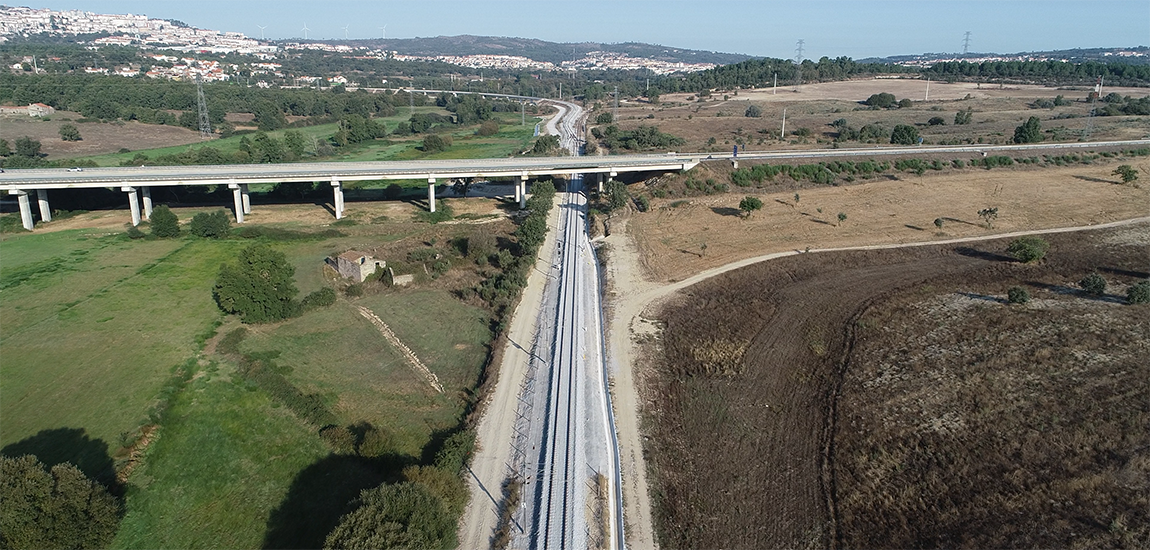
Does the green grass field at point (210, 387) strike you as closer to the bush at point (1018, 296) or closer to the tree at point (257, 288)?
the tree at point (257, 288)

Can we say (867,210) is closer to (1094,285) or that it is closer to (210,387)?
(1094,285)

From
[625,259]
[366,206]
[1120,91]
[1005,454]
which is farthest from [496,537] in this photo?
[1120,91]

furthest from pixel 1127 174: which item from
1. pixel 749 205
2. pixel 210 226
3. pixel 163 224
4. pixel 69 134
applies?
pixel 69 134

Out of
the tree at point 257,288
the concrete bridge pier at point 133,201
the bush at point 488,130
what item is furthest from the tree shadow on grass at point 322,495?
the bush at point 488,130

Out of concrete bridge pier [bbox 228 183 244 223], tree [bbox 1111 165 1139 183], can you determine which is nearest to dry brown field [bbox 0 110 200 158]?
concrete bridge pier [bbox 228 183 244 223]

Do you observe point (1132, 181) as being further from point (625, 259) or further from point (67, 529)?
point (67, 529)

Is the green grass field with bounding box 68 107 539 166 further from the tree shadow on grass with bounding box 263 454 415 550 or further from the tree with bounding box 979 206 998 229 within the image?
the tree shadow on grass with bounding box 263 454 415 550
